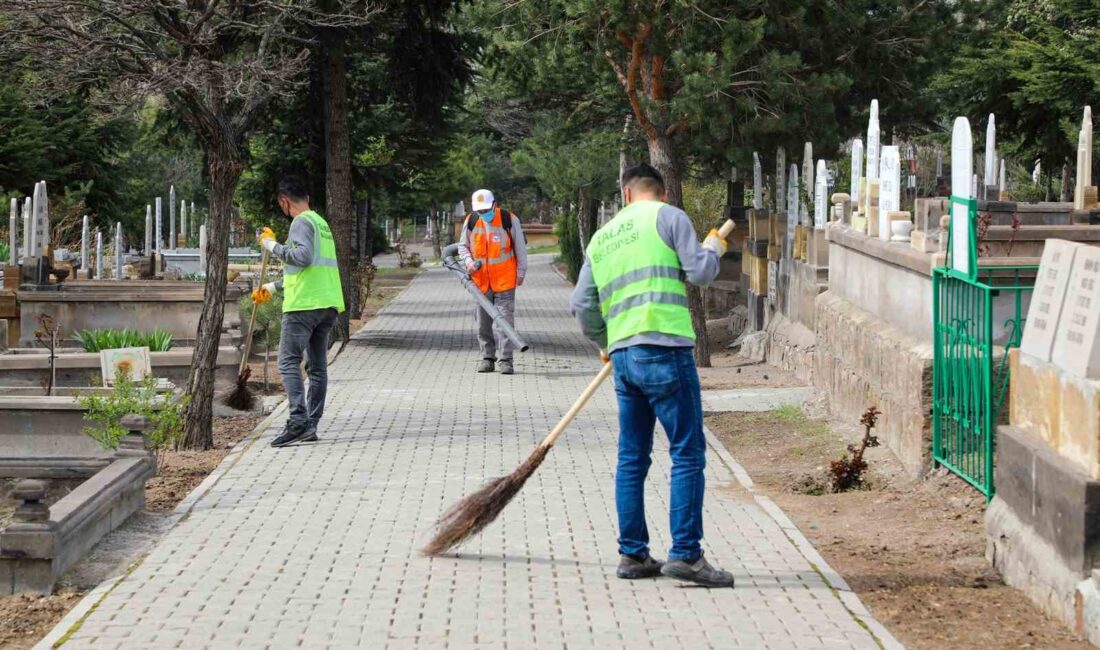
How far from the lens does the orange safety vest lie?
17.0 metres

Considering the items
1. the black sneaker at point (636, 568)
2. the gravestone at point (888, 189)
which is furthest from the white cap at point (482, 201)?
the black sneaker at point (636, 568)

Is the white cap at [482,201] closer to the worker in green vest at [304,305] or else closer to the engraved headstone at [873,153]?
the engraved headstone at [873,153]

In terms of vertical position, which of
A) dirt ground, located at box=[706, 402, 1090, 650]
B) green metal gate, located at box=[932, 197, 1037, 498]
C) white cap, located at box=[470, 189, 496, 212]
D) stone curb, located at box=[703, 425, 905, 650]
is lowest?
dirt ground, located at box=[706, 402, 1090, 650]

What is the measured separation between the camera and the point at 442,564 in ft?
25.2

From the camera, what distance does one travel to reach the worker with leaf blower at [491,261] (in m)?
17.0

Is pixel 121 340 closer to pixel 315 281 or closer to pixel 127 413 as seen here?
pixel 315 281

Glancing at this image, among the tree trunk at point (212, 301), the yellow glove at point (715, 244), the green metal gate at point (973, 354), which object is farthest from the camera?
the tree trunk at point (212, 301)

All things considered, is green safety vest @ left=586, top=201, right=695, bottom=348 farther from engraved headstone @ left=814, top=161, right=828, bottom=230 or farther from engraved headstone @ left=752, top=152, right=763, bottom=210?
engraved headstone @ left=752, top=152, right=763, bottom=210

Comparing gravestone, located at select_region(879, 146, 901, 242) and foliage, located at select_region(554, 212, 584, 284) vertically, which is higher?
gravestone, located at select_region(879, 146, 901, 242)

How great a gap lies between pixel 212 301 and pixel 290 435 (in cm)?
126

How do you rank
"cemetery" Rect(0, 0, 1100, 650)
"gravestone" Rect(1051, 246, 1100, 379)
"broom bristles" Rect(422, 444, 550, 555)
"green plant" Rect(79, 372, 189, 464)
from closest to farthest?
"gravestone" Rect(1051, 246, 1100, 379)
"cemetery" Rect(0, 0, 1100, 650)
"broom bristles" Rect(422, 444, 550, 555)
"green plant" Rect(79, 372, 189, 464)

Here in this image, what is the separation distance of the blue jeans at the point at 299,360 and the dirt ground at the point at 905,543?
3.05 metres

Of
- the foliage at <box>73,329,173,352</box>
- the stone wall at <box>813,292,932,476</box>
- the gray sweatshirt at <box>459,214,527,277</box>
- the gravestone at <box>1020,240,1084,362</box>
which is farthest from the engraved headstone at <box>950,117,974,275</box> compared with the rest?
the foliage at <box>73,329,173,352</box>

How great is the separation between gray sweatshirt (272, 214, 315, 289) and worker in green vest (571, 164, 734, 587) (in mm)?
4574
